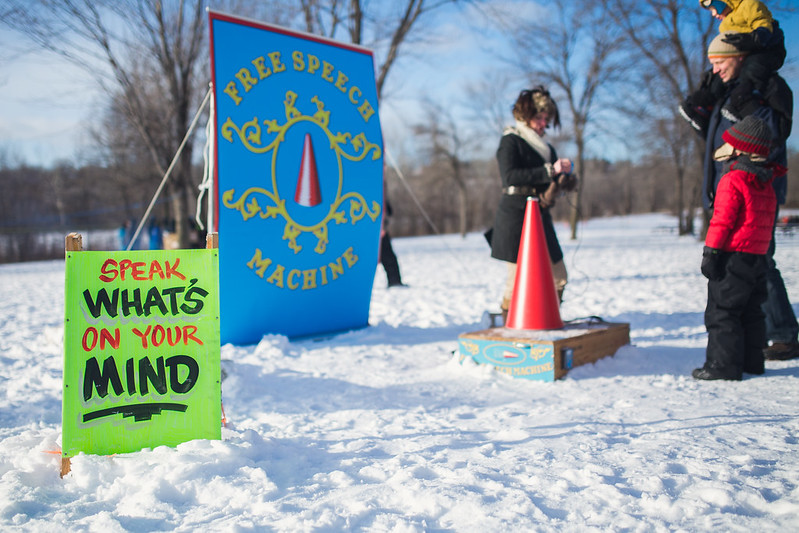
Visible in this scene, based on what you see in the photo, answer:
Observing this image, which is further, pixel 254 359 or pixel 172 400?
pixel 254 359

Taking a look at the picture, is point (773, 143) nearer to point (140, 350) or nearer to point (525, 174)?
point (525, 174)

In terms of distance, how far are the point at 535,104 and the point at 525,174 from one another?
1.65 feet

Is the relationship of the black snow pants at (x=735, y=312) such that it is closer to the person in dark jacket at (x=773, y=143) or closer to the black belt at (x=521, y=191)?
the person in dark jacket at (x=773, y=143)

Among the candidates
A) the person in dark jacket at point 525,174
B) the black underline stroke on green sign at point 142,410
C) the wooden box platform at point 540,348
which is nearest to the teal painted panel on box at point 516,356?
the wooden box platform at point 540,348

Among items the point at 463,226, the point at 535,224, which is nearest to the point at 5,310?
the point at 535,224

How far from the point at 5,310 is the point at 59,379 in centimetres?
470

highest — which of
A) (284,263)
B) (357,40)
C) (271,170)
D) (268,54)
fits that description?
(357,40)

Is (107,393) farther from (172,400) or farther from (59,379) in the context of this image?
(59,379)

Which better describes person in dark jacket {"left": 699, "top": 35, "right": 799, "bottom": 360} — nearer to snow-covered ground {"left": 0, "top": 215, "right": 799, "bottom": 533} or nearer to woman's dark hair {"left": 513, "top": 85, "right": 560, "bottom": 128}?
snow-covered ground {"left": 0, "top": 215, "right": 799, "bottom": 533}

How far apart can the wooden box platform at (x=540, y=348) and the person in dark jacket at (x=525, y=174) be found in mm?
511

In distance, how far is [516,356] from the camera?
10.9 ft

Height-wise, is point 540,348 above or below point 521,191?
below

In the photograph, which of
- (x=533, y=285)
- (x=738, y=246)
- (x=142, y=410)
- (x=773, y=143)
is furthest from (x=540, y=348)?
(x=142, y=410)

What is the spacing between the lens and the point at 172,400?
7.15 ft
